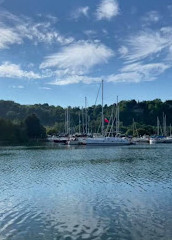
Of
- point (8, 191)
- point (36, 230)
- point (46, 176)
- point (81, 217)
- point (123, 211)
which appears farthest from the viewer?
A: point (46, 176)

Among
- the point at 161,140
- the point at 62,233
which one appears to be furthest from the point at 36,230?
the point at 161,140

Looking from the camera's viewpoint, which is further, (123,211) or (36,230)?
(123,211)

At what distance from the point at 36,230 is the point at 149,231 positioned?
6216 millimetres

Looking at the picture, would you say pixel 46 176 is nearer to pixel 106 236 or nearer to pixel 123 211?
pixel 123 211

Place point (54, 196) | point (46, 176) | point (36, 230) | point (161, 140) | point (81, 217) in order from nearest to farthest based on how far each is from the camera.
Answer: point (36, 230) → point (81, 217) → point (54, 196) → point (46, 176) → point (161, 140)

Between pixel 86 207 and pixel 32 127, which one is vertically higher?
pixel 32 127

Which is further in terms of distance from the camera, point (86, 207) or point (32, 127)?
point (32, 127)

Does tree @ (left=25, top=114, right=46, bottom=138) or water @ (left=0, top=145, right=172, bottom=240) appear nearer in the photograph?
water @ (left=0, top=145, right=172, bottom=240)

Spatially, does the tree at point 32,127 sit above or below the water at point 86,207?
above

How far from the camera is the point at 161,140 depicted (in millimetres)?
148375

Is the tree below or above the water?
above

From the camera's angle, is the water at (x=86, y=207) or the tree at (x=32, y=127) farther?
the tree at (x=32, y=127)

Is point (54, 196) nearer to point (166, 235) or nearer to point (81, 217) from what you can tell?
point (81, 217)

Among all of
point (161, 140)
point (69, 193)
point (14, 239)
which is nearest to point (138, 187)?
point (69, 193)
